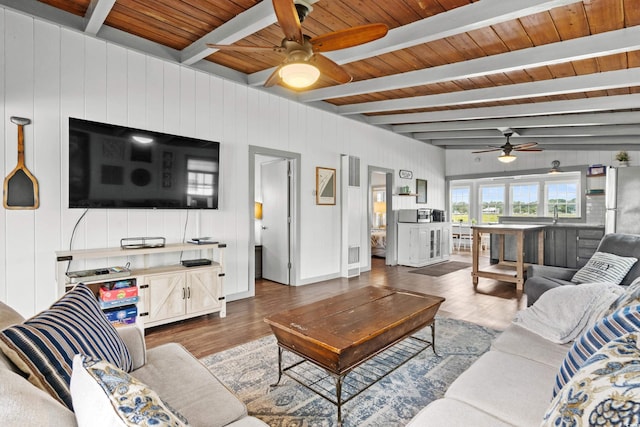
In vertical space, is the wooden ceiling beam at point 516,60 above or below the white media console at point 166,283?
above

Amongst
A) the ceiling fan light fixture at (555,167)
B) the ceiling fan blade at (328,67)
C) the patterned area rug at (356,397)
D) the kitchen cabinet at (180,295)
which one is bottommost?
the patterned area rug at (356,397)

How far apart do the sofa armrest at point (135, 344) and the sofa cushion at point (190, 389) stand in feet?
0.13

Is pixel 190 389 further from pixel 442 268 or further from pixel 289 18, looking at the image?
pixel 442 268

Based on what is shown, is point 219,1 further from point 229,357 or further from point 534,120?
point 534,120

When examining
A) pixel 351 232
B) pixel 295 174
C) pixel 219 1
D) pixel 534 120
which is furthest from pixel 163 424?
pixel 534 120

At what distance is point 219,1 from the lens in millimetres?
2777

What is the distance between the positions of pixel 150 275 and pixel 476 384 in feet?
9.72

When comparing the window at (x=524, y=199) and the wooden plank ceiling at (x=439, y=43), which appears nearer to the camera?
the wooden plank ceiling at (x=439, y=43)

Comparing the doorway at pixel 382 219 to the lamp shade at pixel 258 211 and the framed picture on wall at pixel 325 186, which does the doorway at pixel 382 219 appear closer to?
the framed picture on wall at pixel 325 186

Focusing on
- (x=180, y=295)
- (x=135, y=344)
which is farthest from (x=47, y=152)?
(x=135, y=344)

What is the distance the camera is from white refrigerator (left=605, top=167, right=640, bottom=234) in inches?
238

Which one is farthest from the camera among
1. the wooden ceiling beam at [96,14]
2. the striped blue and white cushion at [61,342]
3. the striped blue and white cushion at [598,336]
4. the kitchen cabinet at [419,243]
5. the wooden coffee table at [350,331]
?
the kitchen cabinet at [419,243]

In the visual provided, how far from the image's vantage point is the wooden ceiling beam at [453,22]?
7.95 ft

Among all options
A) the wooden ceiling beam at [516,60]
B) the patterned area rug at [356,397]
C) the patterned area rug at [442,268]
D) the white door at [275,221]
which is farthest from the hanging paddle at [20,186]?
the patterned area rug at [442,268]
